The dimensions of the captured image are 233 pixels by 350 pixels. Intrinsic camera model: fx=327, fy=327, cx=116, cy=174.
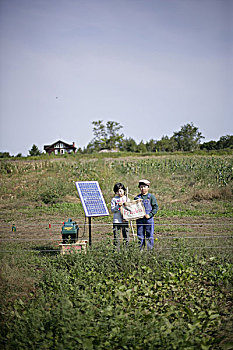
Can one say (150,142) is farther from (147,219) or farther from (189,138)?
(147,219)

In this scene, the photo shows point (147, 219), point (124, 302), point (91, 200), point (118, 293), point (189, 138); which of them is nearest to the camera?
point (118, 293)

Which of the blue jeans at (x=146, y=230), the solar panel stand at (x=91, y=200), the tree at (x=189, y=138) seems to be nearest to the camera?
the blue jeans at (x=146, y=230)

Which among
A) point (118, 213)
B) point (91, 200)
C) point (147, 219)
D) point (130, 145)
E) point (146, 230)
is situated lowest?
point (146, 230)

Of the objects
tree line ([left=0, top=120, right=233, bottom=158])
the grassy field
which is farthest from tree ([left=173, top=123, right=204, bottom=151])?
the grassy field

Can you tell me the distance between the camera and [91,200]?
693 cm

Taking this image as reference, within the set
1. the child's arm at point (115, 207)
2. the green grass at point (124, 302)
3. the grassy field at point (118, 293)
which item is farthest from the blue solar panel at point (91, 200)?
the green grass at point (124, 302)

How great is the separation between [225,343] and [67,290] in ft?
7.67

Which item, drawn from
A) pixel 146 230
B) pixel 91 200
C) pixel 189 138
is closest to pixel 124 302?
pixel 146 230

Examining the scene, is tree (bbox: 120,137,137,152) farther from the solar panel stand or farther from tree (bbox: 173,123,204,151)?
the solar panel stand

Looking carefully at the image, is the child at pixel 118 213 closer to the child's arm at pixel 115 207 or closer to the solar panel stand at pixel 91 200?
the child's arm at pixel 115 207

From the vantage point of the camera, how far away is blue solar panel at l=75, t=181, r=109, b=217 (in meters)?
6.69

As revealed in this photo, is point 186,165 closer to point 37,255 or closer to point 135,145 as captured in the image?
point 37,255

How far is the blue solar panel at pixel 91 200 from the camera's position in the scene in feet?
22.0

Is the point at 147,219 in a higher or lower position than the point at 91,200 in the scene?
lower
